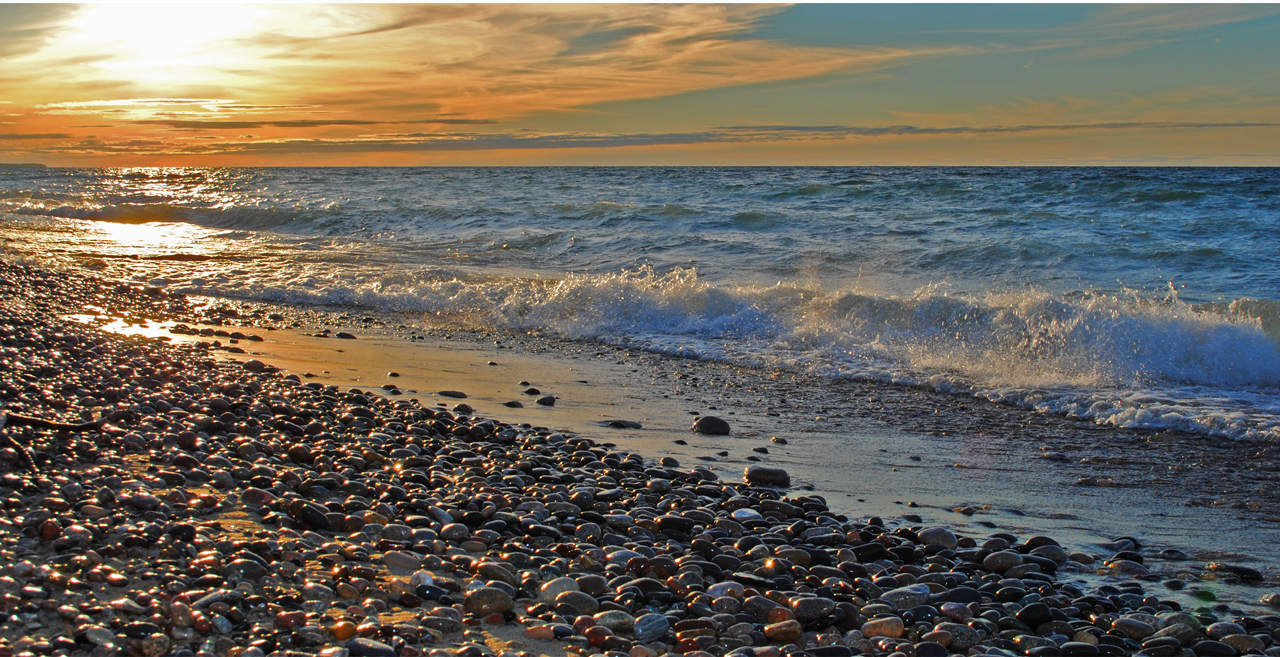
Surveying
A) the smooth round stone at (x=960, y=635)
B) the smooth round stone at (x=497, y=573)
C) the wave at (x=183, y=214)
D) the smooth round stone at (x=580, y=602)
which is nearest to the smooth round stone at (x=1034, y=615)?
the smooth round stone at (x=960, y=635)

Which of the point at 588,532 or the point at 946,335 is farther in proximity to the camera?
the point at 946,335

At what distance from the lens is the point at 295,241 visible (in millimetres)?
17969

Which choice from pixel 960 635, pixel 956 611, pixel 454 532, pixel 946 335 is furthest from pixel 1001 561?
pixel 946 335

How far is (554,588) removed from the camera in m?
2.75

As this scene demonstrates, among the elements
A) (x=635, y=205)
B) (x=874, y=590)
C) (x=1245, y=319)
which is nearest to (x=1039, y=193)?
(x=635, y=205)

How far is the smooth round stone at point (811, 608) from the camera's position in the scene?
8.80ft

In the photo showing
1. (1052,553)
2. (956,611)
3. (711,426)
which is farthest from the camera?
(711,426)

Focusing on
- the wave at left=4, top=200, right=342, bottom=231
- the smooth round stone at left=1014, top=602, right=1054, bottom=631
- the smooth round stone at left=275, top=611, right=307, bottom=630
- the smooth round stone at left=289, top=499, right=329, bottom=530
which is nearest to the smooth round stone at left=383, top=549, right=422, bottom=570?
the smooth round stone at left=289, top=499, right=329, bottom=530

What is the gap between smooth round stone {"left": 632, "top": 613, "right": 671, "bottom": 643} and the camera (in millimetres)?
2500

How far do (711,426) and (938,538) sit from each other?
202cm

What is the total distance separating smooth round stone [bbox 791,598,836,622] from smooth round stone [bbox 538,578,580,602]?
752 millimetres

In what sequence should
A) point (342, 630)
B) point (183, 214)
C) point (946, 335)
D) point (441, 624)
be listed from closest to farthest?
point (342, 630)
point (441, 624)
point (946, 335)
point (183, 214)

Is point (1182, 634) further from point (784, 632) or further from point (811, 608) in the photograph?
point (784, 632)

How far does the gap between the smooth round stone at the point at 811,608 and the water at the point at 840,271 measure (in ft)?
13.4
